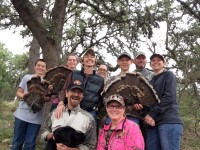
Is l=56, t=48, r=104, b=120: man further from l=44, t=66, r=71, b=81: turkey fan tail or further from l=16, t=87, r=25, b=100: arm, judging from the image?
l=16, t=87, r=25, b=100: arm

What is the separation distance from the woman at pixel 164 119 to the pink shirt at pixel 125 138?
704mm

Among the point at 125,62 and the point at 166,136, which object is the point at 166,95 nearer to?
the point at 166,136

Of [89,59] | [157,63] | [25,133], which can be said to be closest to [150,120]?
[157,63]

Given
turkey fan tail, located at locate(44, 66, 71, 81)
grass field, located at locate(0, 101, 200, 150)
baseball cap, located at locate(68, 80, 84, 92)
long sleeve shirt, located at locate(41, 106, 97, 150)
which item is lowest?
grass field, located at locate(0, 101, 200, 150)

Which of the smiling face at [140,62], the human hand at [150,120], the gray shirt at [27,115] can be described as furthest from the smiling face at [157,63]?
the gray shirt at [27,115]

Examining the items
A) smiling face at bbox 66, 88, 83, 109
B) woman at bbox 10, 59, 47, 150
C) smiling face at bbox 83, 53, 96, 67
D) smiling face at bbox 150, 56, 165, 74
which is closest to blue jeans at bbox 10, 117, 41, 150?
woman at bbox 10, 59, 47, 150

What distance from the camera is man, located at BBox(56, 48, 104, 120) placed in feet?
16.3

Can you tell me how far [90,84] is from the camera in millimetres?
5051

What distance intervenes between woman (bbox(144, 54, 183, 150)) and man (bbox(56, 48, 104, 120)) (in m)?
0.81

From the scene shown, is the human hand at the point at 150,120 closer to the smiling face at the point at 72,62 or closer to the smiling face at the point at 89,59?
the smiling face at the point at 89,59

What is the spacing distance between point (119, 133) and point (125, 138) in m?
0.11

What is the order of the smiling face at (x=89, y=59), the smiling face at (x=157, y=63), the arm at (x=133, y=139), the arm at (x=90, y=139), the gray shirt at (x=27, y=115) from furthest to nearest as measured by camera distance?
1. the gray shirt at (x=27, y=115)
2. the smiling face at (x=89, y=59)
3. the smiling face at (x=157, y=63)
4. the arm at (x=90, y=139)
5. the arm at (x=133, y=139)

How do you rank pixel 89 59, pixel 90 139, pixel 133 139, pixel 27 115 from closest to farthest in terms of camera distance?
pixel 133 139, pixel 90 139, pixel 89 59, pixel 27 115

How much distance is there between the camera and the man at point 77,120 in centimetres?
461
